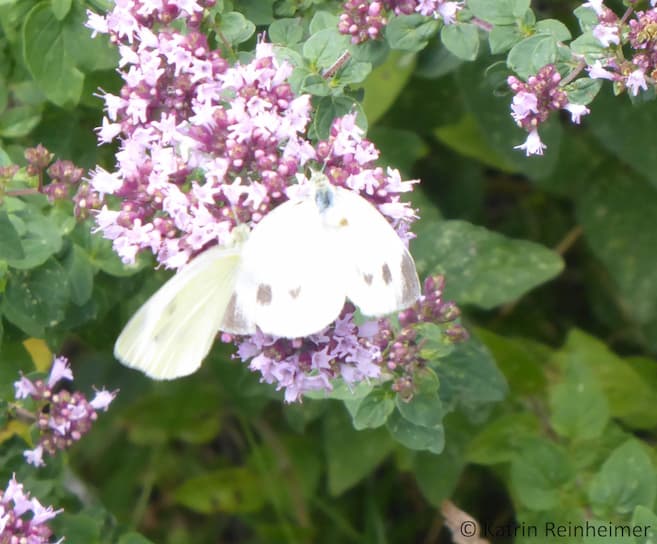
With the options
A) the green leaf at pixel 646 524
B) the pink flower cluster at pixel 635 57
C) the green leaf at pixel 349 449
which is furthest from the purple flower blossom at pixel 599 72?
the green leaf at pixel 349 449

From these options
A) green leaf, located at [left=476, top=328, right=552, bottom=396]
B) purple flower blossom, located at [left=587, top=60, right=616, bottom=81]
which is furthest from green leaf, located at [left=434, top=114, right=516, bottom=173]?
purple flower blossom, located at [left=587, top=60, right=616, bottom=81]

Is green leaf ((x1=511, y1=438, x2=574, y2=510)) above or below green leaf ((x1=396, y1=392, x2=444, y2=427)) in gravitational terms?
below

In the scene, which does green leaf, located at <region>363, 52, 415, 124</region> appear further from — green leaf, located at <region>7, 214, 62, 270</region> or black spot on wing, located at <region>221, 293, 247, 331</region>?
black spot on wing, located at <region>221, 293, 247, 331</region>

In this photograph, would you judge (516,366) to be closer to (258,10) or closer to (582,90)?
(582,90)

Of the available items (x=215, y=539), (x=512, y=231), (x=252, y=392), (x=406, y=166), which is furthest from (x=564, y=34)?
(x=215, y=539)

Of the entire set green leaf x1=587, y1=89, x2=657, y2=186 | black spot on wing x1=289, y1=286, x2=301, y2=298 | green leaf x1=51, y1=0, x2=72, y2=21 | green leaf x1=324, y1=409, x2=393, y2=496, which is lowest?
green leaf x1=324, y1=409, x2=393, y2=496

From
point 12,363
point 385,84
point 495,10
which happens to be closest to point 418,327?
point 495,10

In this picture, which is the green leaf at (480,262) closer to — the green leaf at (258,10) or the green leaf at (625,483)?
the green leaf at (625,483)
